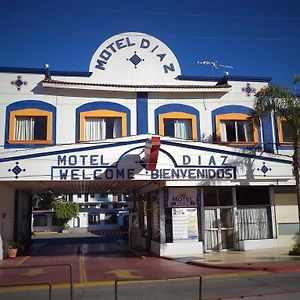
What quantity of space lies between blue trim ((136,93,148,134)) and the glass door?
576 cm

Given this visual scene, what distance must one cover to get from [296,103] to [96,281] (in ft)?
39.9

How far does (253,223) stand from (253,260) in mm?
4814

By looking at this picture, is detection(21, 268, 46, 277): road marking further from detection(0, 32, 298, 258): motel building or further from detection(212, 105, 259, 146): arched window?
detection(212, 105, 259, 146): arched window

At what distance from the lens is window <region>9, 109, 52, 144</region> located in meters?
22.7

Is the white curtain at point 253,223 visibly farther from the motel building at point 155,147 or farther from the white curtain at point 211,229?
the white curtain at point 211,229

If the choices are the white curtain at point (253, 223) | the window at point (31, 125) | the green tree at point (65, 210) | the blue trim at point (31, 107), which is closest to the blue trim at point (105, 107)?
the blue trim at point (31, 107)

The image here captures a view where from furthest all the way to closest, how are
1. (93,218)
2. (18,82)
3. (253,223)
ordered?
(93,218) < (18,82) < (253,223)

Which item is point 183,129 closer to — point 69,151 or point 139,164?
point 139,164

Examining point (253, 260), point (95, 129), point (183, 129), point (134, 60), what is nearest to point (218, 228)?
point (253, 260)

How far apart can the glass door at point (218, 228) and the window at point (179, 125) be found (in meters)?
4.61

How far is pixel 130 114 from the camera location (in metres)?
23.7

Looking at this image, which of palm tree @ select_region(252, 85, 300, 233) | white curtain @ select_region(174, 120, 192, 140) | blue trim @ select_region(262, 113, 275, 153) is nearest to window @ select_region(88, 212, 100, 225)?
white curtain @ select_region(174, 120, 192, 140)

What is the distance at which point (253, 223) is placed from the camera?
A: 21859 millimetres

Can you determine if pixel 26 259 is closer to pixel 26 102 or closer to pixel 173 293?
pixel 26 102
